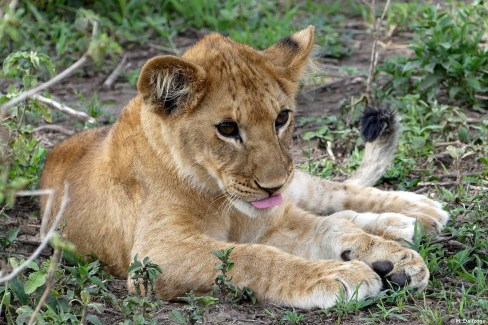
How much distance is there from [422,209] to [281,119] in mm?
859

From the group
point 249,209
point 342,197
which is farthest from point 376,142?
point 249,209

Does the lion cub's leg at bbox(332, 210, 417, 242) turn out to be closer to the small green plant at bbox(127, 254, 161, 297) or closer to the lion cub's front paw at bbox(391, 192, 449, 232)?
the lion cub's front paw at bbox(391, 192, 449, 232)

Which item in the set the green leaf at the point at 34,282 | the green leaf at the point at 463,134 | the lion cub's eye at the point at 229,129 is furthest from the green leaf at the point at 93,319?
the green leaf at the point at 463,134

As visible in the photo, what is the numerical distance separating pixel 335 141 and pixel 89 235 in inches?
74.4

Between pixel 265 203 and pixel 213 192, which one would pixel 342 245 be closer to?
pixel 265 203

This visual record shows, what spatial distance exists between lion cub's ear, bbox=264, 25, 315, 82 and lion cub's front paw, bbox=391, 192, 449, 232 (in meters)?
0.81

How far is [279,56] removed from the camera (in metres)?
4.05

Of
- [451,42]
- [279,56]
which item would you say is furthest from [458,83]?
[279,56]

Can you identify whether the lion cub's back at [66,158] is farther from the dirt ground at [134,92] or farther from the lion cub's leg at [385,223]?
the lion cub's leg at [385,223]

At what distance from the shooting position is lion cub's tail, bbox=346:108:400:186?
4633 millimetres

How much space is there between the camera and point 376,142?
4.70m

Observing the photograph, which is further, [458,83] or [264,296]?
[458,83]

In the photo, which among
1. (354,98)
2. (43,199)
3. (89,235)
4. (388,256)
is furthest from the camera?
(354,98)

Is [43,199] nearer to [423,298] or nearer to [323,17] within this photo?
[423,298]
